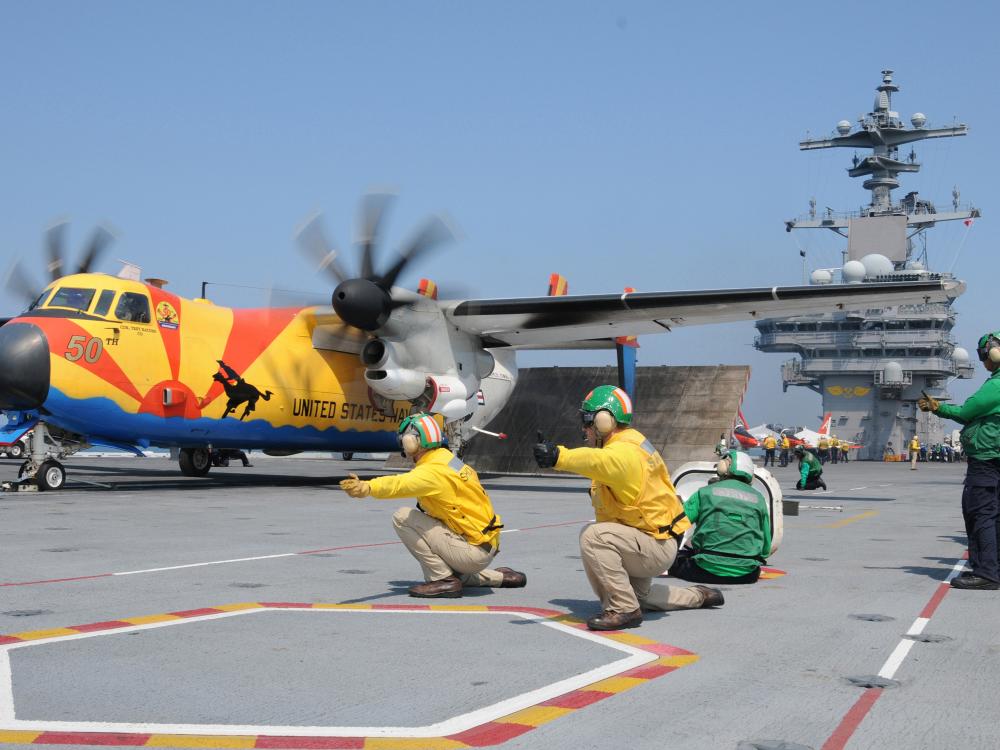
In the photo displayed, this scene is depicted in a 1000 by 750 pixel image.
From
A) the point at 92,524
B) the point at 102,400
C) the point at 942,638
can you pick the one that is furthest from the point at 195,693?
the point at 102,400

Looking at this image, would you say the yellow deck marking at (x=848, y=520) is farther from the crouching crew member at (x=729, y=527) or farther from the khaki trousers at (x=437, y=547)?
the khaki trousers at (x=437, y=547)

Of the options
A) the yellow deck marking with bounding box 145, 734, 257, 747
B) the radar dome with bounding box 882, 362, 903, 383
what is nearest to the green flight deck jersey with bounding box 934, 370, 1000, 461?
the yellow deck marking with bounding box 145, 734, 257, 747

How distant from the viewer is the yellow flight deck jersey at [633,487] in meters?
6.67

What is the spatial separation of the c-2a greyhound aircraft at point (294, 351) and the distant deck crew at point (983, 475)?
11538 mm

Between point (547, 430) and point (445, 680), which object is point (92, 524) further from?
point (547, 430)

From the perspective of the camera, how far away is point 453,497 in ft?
26.6

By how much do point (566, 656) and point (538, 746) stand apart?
184cm

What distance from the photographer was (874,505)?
69.0 ft

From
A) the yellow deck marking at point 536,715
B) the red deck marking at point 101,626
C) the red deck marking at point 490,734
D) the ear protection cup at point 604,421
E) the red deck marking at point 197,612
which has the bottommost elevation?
the red deck marking at point 197,612

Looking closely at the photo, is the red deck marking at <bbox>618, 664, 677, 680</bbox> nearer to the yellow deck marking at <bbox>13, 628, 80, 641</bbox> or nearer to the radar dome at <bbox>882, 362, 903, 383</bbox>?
the yellow deck marking at <bbox>13, 628, 80, 641</bbox>

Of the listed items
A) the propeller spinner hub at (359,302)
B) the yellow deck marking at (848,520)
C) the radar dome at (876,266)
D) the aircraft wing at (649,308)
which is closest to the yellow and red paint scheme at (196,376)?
the propeller spinner hub at (359,302)

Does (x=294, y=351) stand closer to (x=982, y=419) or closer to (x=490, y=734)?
(x=982, y=419)

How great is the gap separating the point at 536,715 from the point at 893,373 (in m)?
76.5

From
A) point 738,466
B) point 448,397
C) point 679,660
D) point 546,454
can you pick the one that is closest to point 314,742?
point 546,454
